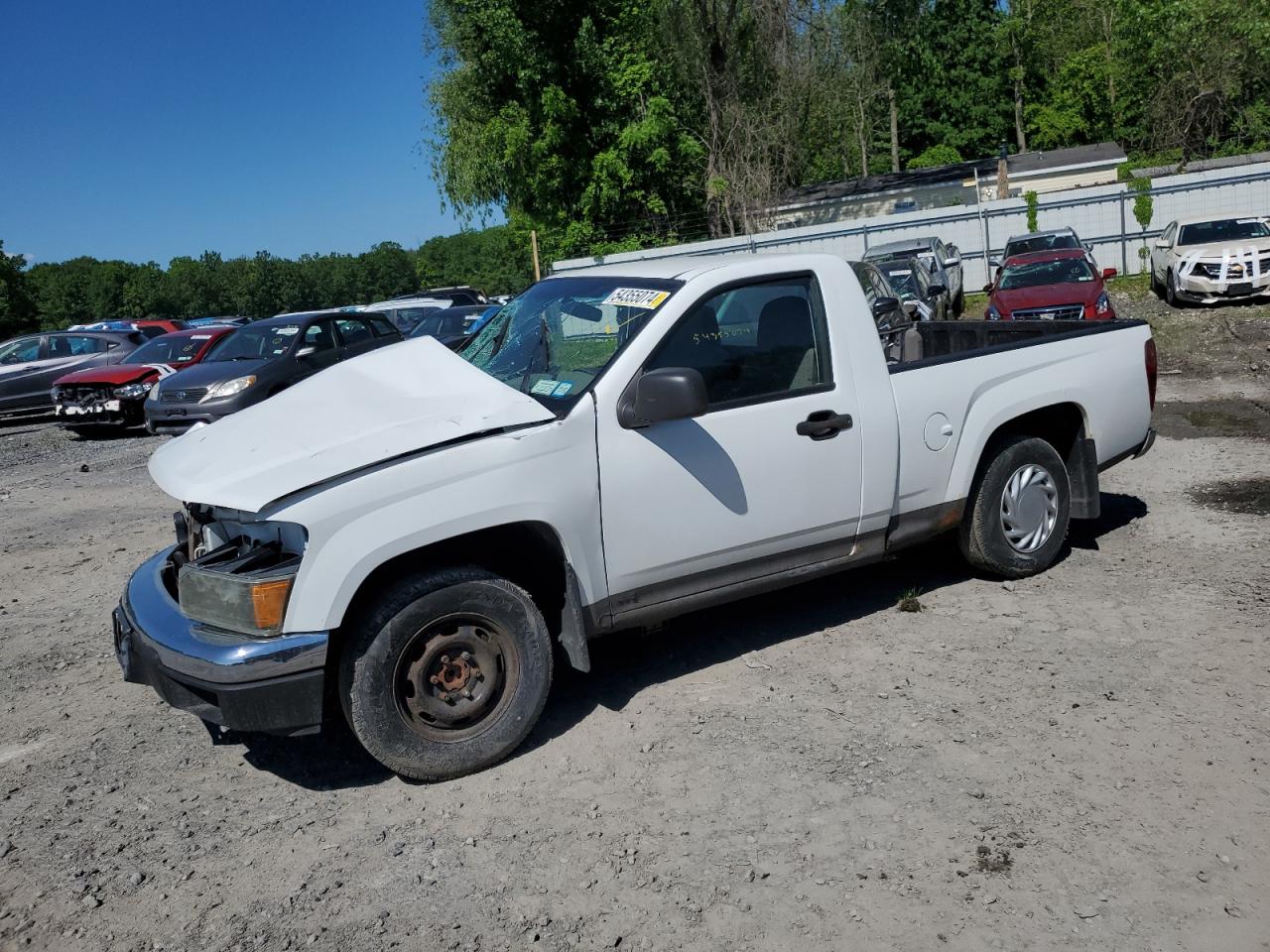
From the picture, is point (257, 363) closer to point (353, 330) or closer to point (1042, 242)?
point (353, 330)

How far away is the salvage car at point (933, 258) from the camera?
20.6 meters

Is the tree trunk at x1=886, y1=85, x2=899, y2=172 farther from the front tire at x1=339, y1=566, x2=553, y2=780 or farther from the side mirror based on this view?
the front tire at x1=339, y1=566, x2=553, y2=780

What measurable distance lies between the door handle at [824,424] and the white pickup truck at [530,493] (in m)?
0.01

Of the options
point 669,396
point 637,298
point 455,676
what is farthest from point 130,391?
point 669,396

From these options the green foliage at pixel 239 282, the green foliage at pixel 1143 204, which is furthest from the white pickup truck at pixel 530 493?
the green foliage at pixel 239 282

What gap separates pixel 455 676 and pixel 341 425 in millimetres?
1060

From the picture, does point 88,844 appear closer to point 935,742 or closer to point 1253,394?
point 935,742

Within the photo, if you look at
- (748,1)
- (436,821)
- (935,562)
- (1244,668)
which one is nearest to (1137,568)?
(935,562)

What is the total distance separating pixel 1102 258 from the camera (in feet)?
87.8

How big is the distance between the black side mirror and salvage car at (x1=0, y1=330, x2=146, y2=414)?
16.3m

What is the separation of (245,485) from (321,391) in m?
0.89

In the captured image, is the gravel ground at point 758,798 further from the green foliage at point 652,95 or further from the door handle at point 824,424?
the green foliage at point 652,95

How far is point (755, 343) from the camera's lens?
4852mm

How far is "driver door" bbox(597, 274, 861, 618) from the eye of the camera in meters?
4.42
